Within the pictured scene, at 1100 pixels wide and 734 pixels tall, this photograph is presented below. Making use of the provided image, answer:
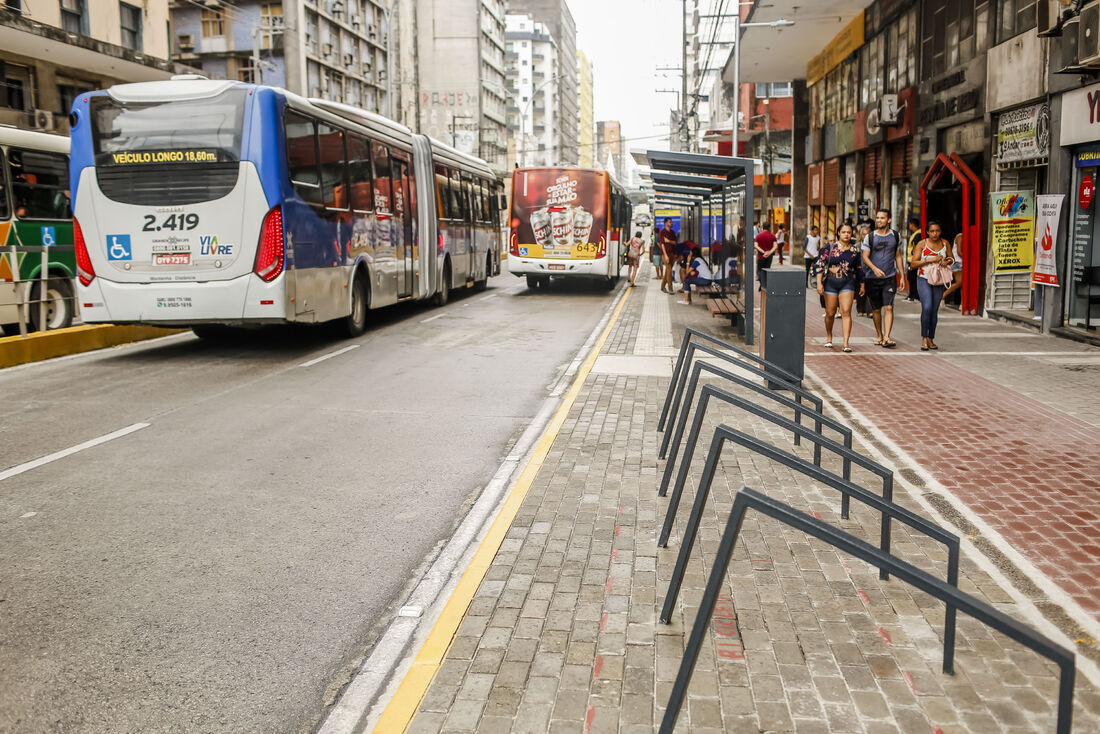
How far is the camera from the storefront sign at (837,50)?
28641mm

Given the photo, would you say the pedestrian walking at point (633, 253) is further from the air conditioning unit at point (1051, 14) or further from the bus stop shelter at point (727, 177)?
the air conditioning unit at point (1051, 14)

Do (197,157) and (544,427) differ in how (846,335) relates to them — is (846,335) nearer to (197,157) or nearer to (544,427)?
(544,427)

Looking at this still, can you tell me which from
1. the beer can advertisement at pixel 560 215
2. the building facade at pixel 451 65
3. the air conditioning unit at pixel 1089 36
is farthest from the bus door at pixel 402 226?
the building facade at pixel 451 65

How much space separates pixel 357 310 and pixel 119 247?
4184 mm

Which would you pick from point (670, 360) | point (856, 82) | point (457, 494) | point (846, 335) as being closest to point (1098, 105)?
point (846, 335)

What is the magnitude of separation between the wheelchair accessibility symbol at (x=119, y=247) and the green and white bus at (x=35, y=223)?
2935 millimetres

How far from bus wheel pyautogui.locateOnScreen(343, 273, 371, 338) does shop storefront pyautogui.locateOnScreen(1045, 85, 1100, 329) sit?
1088 cm

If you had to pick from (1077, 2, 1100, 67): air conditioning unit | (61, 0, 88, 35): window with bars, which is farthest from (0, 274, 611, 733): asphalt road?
(61, 0, 88, 35): window with bars

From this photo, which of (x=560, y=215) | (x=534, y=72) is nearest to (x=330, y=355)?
(x=560, y=215)

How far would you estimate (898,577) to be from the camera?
2.84m

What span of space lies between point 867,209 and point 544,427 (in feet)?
70.2

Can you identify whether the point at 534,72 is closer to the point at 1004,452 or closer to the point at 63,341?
the point at 63,341

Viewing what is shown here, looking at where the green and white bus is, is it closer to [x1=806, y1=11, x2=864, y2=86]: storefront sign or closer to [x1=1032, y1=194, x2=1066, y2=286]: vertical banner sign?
[x1=1032, y1=194, x2=1066, y2=286]: vertical banner sign

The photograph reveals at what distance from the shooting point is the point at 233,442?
8.15 meters
